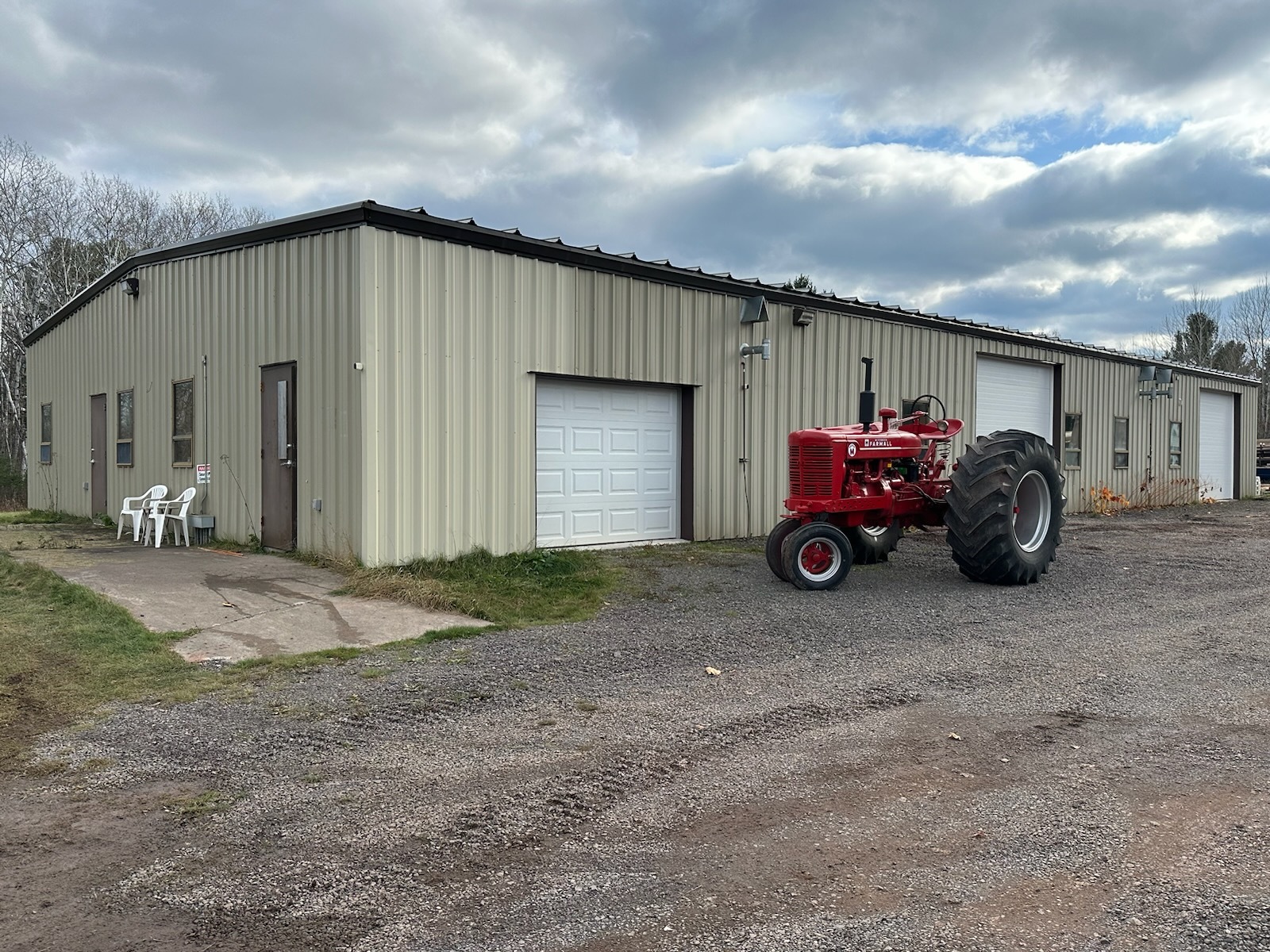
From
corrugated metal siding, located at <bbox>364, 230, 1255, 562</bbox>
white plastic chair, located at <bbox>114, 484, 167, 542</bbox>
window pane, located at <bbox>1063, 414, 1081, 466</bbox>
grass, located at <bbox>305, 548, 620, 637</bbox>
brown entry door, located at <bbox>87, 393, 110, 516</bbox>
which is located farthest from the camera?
window pane, located at <bbox>1063, 414, 1081, 466</bbox>

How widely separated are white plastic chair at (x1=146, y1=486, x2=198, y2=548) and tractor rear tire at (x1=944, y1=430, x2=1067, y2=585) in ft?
27.6

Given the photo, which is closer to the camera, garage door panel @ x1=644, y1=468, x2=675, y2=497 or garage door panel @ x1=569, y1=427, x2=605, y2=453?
garage door panel @ x1=569, y1=427, x2=605, y2=453

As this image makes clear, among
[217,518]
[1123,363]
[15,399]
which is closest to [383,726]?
[217,518]

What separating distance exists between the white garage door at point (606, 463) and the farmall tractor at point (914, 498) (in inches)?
109

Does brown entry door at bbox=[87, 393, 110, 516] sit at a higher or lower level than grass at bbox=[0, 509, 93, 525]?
higher

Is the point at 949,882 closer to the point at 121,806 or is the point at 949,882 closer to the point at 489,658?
the point at 121,806

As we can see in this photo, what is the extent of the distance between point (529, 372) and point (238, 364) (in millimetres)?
3493

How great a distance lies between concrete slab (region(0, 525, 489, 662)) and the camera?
6305 millimetres

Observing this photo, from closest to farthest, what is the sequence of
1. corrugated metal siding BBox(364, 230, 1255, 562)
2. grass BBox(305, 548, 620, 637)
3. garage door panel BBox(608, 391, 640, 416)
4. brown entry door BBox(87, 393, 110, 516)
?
grass BBox(305, 548, 620, 637)
corrugated metal siding BBox(364, 230, 1255, 562)
garage door panel BBox(608, 391, 640, 416)
brown entry door BBox(87, 393, 110, 516)

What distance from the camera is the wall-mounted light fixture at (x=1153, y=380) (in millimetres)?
21047

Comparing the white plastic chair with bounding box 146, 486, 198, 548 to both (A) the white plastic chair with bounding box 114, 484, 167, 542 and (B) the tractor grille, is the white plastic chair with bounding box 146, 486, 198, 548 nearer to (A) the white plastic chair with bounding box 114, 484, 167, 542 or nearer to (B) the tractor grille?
(A) the white plastic chair with bounding box 114, 484, 167, 542

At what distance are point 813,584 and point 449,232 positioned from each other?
501cm

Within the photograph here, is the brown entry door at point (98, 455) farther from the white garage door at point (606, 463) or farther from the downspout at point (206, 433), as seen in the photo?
the white garage door at point (606, 463)

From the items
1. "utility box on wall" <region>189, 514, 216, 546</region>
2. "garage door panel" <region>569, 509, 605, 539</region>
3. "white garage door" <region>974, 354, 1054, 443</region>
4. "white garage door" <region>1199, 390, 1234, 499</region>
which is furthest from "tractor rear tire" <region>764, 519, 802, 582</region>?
"white garage door" <region>1199, 390, 1234, 499</region>
